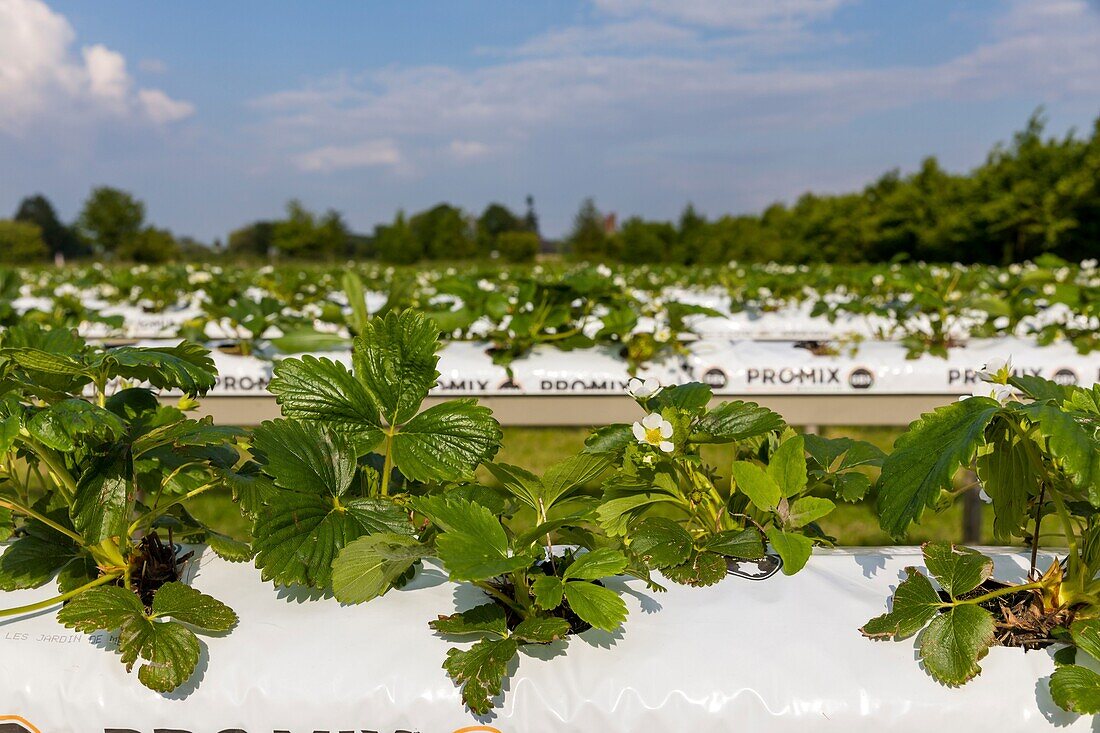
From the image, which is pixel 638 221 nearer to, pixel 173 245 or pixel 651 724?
pixel 173 245

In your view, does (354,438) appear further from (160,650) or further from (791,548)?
(791,548)

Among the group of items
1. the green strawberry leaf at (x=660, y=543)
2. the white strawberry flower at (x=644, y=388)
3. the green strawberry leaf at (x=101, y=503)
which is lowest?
the green strawberry leaf at (x=660, y=543)

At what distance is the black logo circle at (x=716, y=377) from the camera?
3.52 metres

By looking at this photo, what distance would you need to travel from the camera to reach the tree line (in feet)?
84.4

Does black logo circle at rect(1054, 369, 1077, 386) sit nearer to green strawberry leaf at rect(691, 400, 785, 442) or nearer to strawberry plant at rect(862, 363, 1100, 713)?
strawberry plant at rect(862, 363, 1100, 713)

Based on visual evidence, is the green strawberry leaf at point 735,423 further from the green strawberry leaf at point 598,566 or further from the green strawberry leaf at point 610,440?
the green strawberry leaf at point 598,566

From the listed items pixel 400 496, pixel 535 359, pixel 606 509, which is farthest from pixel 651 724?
pixel 535 359

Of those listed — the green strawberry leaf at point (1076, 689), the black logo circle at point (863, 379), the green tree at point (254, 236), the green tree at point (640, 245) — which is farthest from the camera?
the green tree at point (254, 236)

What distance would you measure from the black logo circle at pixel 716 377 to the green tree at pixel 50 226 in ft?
251

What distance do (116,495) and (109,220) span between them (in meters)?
55.2

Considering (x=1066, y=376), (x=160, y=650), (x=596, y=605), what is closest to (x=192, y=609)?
(x=160, y=650)

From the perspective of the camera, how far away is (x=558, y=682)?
2.94 feet

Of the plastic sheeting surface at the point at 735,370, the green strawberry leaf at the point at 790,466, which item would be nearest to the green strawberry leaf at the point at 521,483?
the green strawberry leaf at the point at 790,466

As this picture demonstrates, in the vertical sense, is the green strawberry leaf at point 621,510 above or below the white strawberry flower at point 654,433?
below
